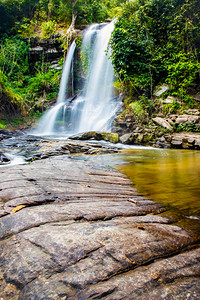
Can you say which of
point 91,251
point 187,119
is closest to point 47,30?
point 187,119

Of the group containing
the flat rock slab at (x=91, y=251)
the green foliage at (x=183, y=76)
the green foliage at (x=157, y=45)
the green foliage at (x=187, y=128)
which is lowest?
the flat rock slab at (x=91, y=251)

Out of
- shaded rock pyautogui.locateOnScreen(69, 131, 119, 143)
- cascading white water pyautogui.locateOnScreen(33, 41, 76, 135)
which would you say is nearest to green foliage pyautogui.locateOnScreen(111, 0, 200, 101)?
shaded rock pyautogui.locateOnScreen(69, 131, 119, 143)

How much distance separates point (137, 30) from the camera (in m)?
12.8

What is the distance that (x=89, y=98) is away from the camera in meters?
16.1

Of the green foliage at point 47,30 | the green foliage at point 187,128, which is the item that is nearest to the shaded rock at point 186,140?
the green foliage at point 187,128

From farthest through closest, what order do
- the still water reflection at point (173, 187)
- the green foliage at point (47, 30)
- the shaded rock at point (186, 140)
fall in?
the green foliage at point (47, 30)
the shaded rock at point (186, 140)
the still water reflection at point (173, 187)

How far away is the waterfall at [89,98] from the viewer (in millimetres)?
14203

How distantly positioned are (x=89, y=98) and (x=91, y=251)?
51.7ft

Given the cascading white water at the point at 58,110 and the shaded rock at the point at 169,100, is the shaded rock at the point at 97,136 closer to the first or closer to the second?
the shaded rock at the point at 169,100

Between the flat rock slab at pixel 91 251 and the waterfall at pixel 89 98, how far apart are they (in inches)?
419

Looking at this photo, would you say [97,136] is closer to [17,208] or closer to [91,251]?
[17,208]

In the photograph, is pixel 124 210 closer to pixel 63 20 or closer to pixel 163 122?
pixel 163 122

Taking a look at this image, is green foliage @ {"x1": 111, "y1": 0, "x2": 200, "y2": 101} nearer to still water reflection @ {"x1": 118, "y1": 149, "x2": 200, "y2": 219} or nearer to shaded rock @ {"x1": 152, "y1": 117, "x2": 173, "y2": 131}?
shaded rock @ {"x1": 152, "y1": 117, "x2": 173, "y2": 131}

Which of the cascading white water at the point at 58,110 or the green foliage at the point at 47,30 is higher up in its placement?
the green foliage at the point at 47,30
